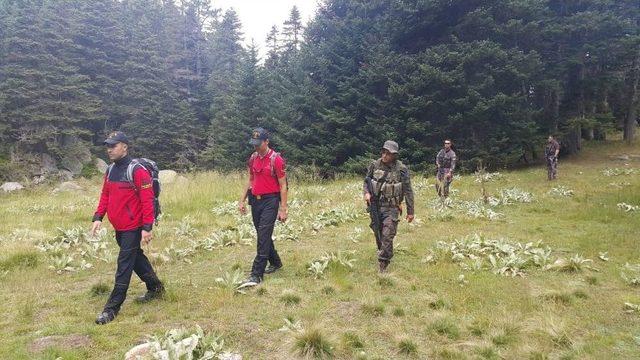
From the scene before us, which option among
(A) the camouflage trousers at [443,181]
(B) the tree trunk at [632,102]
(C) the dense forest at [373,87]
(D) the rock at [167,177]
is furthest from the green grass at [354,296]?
(B) the tree trunk at [632,102]

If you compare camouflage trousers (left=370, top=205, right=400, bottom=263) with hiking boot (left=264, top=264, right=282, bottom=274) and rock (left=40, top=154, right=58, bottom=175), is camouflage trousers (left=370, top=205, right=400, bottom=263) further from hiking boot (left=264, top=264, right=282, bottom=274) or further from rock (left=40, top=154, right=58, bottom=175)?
rock (left=40, top=154, right=58, bottom=175)

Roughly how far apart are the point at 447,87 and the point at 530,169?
693 cm

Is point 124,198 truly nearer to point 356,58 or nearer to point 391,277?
point 391,277

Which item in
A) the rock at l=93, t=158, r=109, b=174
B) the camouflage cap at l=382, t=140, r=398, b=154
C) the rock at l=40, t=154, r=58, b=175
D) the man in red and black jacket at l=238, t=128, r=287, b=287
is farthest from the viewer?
the rock at l=93, t=158, r=109, b=174

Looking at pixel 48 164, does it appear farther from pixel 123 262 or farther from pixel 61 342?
pixel 61 342

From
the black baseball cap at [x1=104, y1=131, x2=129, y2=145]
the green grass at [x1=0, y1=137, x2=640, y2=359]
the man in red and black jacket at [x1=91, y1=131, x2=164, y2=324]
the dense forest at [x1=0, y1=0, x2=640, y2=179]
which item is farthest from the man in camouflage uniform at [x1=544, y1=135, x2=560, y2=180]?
the black baseball cap at [x1=104, y1=131, x2=129, y2=145]

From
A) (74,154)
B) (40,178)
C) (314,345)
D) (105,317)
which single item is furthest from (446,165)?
(74,154)

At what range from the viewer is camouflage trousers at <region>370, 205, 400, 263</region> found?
26.2ft

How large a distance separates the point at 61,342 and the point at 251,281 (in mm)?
2769

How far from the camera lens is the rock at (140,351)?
187 inches

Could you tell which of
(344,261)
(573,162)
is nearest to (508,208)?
(344,261)

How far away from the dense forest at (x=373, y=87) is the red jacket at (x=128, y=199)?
20.7m

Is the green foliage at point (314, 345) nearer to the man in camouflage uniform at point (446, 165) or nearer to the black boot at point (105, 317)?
the black boot at point (105, 317)

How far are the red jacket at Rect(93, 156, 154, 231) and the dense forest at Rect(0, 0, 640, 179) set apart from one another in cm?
2068
